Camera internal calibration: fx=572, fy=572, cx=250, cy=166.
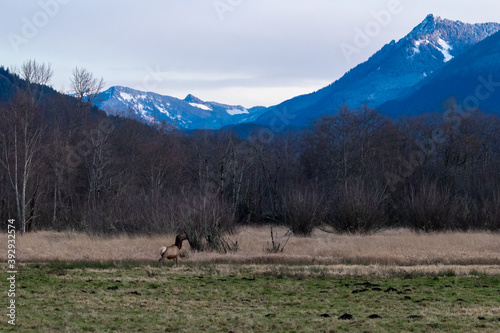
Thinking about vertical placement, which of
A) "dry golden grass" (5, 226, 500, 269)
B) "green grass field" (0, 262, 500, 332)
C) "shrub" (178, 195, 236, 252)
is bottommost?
"green grass field" (0, 262, 500, 332)

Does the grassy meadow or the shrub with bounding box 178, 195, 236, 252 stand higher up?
the shrub with bounding box 178, 195, 236, 252

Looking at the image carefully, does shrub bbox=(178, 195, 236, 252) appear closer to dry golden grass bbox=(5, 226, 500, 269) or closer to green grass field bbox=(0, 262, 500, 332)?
dry golden grass bbox=(5, 226, 500, 269)

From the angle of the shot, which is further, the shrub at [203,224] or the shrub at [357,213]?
the shrub at [357,213]

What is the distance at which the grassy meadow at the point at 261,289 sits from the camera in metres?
10.4

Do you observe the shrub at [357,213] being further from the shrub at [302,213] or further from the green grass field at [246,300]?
the green grass field at [246,300]

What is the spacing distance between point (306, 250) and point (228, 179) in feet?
93.8

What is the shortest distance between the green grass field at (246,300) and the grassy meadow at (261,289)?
24 millimetres

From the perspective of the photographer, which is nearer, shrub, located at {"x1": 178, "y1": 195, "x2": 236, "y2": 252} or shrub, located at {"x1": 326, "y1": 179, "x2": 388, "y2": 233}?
shrub, located at {"x1": 178, "y1": 195, "x2": 236, "y2": 252}

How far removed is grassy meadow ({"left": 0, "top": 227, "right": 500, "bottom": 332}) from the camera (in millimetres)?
10372

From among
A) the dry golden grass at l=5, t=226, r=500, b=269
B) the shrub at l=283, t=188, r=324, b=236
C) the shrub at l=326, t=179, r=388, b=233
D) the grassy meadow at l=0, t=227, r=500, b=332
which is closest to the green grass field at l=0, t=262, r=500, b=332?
the grassy meadow at l=0, t=227, r=500, b=332

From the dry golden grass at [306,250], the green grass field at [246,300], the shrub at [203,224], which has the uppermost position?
the shrub at [203,224]

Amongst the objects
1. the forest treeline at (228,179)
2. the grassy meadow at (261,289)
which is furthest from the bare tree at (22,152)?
the grassy meadow at (261,289)

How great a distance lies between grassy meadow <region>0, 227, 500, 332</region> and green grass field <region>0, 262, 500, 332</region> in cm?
2

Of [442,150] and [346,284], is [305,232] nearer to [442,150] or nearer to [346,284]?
[346,284]
